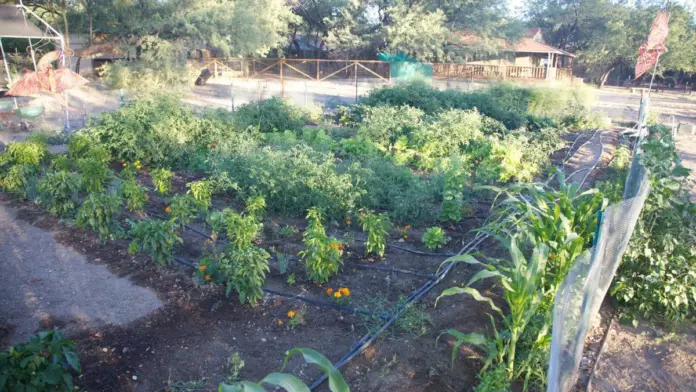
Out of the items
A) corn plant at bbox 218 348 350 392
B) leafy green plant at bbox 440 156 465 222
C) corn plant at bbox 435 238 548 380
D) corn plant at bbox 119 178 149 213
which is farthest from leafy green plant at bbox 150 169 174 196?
corn plant at bbox 218 348 350 392

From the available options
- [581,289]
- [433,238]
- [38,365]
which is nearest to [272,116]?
[433,238]

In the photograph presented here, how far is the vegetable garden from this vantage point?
3592 millimetres

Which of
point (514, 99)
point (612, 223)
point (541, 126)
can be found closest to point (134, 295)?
point (612, 223)

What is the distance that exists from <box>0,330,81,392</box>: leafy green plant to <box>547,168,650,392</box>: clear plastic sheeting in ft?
9.16

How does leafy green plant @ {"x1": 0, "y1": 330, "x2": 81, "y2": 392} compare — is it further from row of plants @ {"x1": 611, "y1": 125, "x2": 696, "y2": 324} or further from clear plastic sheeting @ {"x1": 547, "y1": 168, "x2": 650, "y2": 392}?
row of plants @ {"x1": 611, "y1": 125, "x2": 696, "y2": 324}

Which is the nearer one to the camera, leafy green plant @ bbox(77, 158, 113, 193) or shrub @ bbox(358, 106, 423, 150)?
leafy green plant @ bbox(77, 158, 113, 193)

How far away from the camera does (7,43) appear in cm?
2372

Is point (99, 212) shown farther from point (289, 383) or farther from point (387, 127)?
point (387, 127)

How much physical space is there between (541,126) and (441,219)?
7912 mm

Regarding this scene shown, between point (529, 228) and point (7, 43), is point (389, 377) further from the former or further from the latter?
point (7, 43)

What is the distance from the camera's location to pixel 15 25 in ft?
50.2

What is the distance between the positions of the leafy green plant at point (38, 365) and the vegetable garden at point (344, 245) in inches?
1.5

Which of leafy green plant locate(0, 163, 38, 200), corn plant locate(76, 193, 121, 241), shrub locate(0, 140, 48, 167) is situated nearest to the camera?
corn plant locate(76, 193, 121, 241)

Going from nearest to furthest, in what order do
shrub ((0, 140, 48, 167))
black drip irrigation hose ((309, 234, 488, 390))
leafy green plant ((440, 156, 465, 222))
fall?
black drip irrigation hose ((309, 234, 488, 390)), leafy green plant ((440, 156, 465, 222)), shrub ((0, 140, 48, 167))
